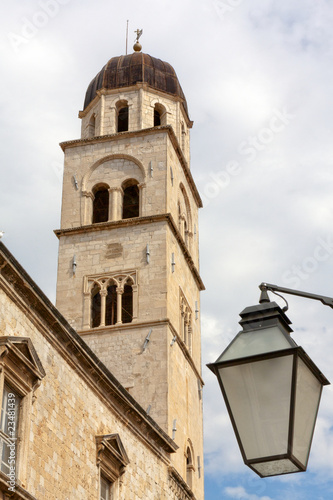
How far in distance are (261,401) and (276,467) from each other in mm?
324

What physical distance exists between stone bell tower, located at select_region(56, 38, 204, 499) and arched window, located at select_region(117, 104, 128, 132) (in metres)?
0.04

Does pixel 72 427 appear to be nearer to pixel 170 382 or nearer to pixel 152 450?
pixel 152 450

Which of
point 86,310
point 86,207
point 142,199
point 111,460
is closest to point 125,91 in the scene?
point 142,199

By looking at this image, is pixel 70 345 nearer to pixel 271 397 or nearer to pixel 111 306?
pixel 111 306

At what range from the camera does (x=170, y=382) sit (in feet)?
88.3

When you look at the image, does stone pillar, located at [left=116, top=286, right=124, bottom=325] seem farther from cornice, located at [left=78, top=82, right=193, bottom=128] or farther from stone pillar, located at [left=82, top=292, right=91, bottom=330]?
cornice, located at [left=78, top=82, right=193, bottom=128]

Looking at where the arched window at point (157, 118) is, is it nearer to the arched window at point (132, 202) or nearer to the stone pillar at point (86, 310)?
the arched window at point (132, 202)

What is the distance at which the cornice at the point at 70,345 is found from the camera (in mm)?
14867

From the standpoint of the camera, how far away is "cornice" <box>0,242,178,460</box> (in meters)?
14.9

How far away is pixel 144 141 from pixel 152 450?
14372mm

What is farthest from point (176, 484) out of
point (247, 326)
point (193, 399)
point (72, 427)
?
point (247, 326)

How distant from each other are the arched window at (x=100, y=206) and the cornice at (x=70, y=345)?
12.1 meters

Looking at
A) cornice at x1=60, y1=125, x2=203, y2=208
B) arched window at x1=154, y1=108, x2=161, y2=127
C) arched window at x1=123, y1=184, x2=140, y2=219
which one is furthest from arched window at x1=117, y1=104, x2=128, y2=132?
arched window at x1=123, y1=184, x2=140, y2=219

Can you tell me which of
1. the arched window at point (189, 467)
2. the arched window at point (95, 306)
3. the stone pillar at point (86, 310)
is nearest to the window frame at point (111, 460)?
the arched window at point (189, 467)
